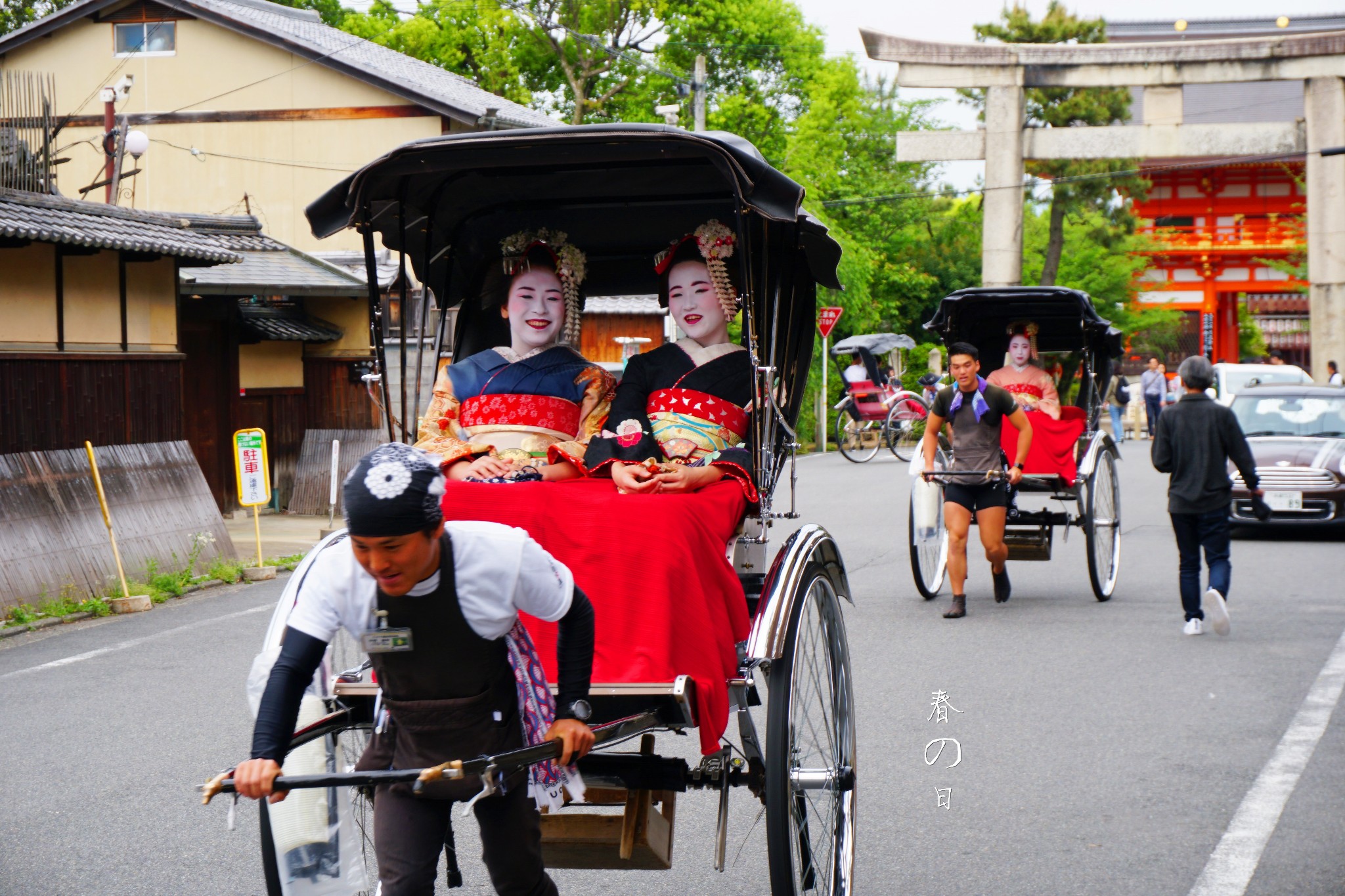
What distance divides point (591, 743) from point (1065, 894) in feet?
6.33

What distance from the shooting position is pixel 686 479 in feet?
12.9

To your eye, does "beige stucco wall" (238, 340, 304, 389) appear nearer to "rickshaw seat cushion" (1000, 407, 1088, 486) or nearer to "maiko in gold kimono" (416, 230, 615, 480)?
"rickshaw seat cushion" (1000, 407, 1088, 486)

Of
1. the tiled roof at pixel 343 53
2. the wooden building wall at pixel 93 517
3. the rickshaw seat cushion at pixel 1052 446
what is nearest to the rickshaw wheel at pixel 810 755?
the rickshaw seat cushion at pixel 1052 446

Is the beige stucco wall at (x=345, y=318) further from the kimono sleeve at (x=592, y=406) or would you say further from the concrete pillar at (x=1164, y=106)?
the kimono sleeve at (x=592, y=406)

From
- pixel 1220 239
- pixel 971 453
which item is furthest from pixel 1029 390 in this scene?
pixel 1220 239

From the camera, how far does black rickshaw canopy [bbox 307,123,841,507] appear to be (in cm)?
387

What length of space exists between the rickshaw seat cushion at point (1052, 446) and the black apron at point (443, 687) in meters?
7.52

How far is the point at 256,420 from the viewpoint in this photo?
55.4 feet

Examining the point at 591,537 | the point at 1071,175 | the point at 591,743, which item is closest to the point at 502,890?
the point at 591,743

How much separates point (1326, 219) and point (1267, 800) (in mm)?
20645

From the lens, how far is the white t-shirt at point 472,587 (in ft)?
8.94

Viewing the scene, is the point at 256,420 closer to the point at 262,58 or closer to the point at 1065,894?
the point at 262,58

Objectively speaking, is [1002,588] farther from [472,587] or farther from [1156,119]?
[1156,119]

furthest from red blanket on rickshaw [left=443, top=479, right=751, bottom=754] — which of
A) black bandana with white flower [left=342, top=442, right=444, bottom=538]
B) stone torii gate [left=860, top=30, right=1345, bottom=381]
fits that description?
stone torii gate [left=860, top=30, right=1345, bottom=381]
